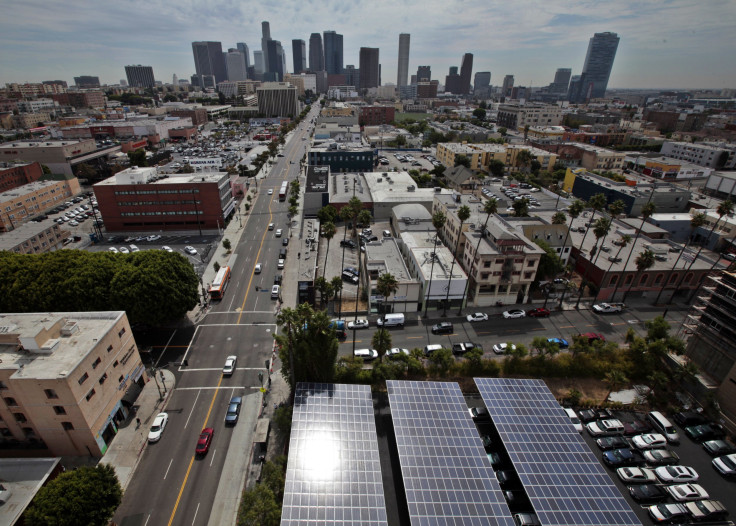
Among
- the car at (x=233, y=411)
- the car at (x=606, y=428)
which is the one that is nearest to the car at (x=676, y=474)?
the car at (x=606, y=428)

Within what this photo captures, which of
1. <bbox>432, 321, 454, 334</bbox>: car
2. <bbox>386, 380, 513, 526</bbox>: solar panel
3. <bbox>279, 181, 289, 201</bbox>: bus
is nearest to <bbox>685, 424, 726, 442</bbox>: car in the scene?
<bbox>386, 380, 513, 526</bbox>: solar panel

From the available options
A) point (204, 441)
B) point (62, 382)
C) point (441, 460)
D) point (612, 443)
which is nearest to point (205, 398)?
point (204, 441)

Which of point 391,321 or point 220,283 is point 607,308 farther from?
point 220,283

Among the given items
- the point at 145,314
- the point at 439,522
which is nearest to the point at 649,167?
the point at 439,522

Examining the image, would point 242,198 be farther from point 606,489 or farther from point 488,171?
point 606,489

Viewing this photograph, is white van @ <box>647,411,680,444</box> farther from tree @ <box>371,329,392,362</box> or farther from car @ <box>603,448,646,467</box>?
tree @ <box>371,329,392,362</box>

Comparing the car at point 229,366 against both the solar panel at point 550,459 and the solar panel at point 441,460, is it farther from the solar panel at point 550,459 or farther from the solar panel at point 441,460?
the solar panel at point 550,459
